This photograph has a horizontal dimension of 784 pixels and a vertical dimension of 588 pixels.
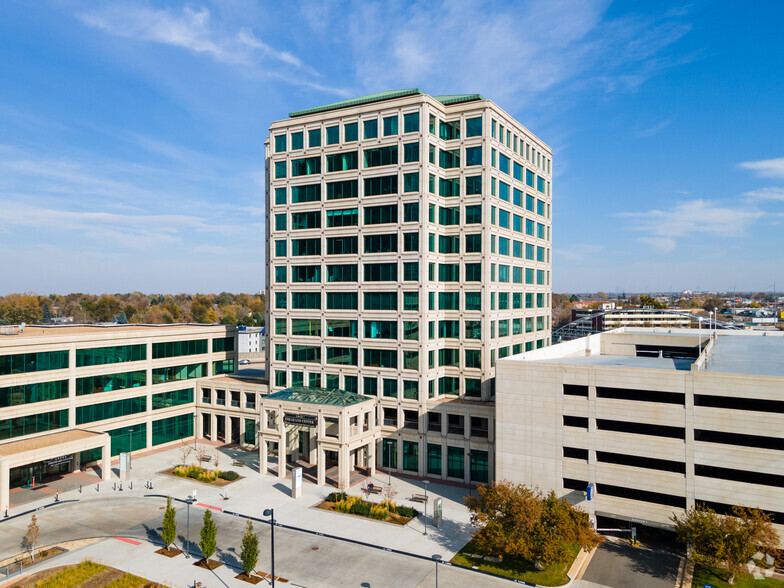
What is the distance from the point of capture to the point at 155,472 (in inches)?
2431

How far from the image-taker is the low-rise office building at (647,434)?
1615 inches

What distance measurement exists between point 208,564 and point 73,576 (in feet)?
29.3

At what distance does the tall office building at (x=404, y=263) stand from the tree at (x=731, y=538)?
75.4 feet

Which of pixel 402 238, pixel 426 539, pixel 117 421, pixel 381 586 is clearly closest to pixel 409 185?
pixel 402 238

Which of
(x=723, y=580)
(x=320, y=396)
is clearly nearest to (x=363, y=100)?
(x=320, y=396)

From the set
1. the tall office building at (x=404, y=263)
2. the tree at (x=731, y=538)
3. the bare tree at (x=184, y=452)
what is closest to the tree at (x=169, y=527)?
the bare tree at (x=184, y=452)

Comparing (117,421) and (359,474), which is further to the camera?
(117,421)

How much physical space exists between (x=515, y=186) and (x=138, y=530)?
57282mm

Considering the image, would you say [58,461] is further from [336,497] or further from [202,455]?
[336,497]

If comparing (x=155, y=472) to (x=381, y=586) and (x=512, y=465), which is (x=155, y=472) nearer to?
(x=381, y=586)

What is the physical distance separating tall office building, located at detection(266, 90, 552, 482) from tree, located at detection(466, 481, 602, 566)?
1675 cm

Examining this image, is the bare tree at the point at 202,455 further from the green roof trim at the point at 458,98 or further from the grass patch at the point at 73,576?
the green roof trim at the point at 458,98

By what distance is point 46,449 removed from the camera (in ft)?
177

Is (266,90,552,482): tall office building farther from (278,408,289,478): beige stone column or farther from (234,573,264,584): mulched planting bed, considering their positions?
(234,573,264,584): mulched planting bed
